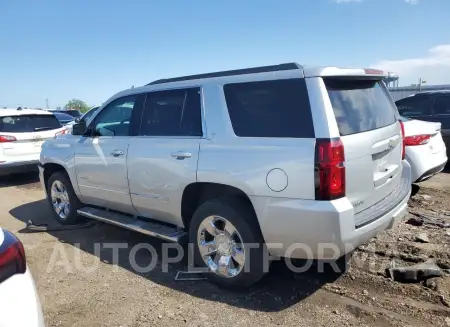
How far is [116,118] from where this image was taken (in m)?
4.87

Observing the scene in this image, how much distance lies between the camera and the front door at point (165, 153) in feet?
12.6

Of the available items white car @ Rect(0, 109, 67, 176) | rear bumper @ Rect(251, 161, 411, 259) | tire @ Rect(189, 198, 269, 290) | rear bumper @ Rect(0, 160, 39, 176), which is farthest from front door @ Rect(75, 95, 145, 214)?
rear bumper @ Rect(0, 160, 39, 176)

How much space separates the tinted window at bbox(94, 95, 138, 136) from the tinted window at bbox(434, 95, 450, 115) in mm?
7003

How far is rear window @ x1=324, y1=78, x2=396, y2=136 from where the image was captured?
3.18 meters

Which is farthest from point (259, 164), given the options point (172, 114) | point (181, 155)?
point (172, 114)

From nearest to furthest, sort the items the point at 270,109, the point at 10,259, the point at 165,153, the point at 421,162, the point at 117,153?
the point at 10,259 → the point at 270,109 → the point at 165,153 → the point at 117,153 → the point at 421,162

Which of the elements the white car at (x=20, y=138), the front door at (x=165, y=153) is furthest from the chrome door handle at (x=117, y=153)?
the white car at (x=20, y=138)

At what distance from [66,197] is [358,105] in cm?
424

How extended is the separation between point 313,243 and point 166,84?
2351mm

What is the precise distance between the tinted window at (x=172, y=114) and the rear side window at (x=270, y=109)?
0.43m

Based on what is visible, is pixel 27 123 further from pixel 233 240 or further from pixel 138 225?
pixel 233 240

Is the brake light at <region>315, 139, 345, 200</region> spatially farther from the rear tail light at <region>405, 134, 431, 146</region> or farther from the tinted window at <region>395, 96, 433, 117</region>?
the tinted window at <region>395, 96, 433, 117</region>

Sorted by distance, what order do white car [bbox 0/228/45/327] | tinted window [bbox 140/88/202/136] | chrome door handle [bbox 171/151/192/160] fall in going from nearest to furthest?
white car [bbox 0/228/45/327] < chrome door handle [bbox 171/151/192/160] < tinted window [bbox 140/88/202/136]

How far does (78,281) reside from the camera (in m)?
→ 4.01
